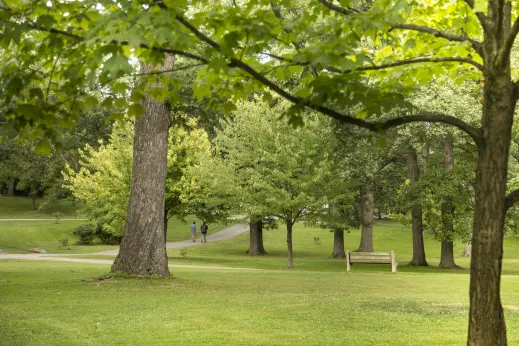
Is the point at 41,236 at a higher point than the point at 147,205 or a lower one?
lower

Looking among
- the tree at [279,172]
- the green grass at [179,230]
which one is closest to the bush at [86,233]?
the green grass at [179,230]

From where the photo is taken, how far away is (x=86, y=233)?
4238cm

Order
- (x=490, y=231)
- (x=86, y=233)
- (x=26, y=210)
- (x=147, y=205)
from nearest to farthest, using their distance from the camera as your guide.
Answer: (x=490, y=231) < (x=147, y=205) < (x=86, y=233) < (x=26, y=210)

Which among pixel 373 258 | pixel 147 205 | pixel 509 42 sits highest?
pixel 509 42

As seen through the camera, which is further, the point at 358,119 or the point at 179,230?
the point at 179,230

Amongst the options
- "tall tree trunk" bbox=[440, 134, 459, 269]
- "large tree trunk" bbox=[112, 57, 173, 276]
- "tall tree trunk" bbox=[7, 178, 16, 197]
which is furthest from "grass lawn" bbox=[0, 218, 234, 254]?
"tall tree trunk" bbox=[7, 178, 16, 197]

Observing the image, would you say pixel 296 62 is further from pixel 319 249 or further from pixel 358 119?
pixel 319 249

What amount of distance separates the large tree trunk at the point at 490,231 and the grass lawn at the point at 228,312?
10.5ft

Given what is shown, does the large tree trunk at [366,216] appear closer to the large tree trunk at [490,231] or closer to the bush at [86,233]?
the bush at [86,233]

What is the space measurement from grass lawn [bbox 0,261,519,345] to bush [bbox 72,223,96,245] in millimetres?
24205

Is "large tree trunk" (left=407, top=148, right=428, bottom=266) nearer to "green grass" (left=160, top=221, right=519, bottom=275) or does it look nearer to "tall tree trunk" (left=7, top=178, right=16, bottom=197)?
"green grass" (left=160, top=221, right=519, bottom=275)

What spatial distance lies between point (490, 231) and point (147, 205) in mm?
12492

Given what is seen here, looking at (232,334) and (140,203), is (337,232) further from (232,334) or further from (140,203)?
(232,334)

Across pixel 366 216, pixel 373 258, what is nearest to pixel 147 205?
pixel 373 258
